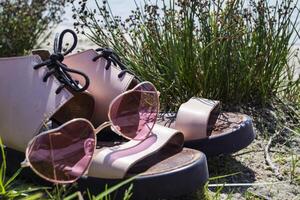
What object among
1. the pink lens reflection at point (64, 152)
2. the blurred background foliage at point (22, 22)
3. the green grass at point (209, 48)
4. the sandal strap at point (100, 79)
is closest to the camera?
the pink lens reflection at point (64, 152)

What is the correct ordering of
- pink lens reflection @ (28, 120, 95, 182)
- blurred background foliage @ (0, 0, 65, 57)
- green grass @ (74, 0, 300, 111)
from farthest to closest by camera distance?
blurred background foliage @ (0, 0, 65, 57) → green grass @ (74, 0, 300, 111) → pink lens reflection @ (28, 120, 95, 182)

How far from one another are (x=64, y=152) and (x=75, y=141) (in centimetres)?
4

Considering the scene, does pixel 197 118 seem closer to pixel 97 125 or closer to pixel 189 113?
pixel 189 113

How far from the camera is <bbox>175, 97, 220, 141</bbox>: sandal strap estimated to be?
224 centimetres

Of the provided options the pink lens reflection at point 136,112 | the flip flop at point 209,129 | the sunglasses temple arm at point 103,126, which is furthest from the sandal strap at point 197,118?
the sunglasses temple arm at point 103,126

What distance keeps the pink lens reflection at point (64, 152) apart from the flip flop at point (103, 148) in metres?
0.03

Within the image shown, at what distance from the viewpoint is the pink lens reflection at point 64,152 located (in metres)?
1.83

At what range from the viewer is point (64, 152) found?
1898 mm

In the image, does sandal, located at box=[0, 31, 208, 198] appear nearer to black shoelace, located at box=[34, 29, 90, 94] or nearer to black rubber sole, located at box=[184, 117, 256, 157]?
black shoelace, located at box=[34, 29, 90, 94]

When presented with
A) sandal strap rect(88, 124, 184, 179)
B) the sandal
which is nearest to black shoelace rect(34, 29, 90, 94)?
the sandal

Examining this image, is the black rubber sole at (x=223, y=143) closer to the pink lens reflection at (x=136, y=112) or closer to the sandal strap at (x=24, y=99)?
the pink lens reflection at (x=136, y=112)

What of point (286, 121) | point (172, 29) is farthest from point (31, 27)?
point (286, 121)

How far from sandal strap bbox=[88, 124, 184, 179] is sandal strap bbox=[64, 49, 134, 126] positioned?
18cm

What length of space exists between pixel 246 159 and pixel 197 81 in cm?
45
